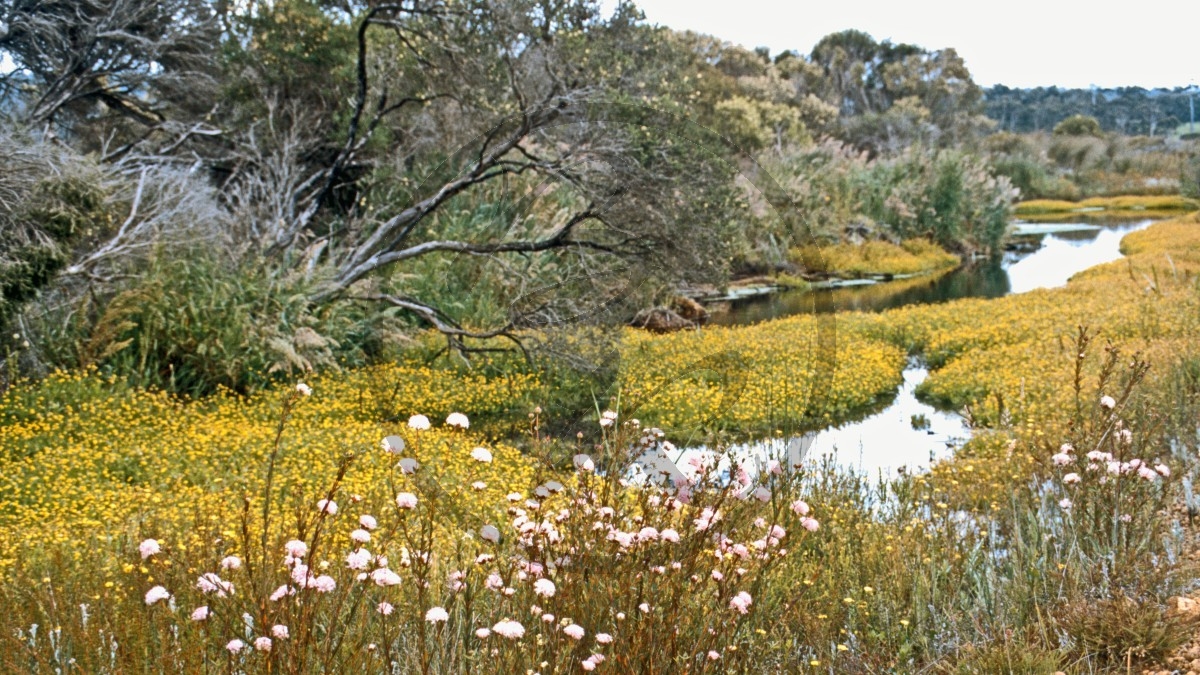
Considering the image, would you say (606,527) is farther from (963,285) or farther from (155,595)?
(963,285)

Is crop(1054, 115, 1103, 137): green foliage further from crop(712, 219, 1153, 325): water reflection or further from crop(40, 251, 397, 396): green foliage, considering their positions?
crop(40, 251, 397, 396): green foliage

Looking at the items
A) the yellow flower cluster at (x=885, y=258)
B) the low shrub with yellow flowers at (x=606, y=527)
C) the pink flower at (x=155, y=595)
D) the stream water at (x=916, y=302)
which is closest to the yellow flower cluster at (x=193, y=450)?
the low shrub with yellow flowers at (x=606, y=527)

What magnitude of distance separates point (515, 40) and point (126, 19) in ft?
15.9

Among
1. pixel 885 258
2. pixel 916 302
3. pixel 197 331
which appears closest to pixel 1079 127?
pixel 885 258

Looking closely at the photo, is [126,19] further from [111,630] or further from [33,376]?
[111,630]

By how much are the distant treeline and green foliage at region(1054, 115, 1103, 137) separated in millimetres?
1753

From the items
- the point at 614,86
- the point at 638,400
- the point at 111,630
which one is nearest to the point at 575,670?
the point at 111,630

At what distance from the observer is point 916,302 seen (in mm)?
16641

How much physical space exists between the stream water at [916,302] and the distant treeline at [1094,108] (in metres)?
28.8

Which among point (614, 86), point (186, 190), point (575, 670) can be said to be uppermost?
point (614, 86)

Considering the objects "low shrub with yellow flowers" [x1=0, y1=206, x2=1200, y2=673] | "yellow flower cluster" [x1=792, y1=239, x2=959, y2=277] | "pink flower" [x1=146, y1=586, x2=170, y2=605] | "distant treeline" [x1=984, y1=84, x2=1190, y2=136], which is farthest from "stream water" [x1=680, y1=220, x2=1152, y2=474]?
"distant treeline" [x1=984, y1=84, x2=1190, y2=136]

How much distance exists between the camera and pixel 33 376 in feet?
26.2

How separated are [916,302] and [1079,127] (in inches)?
1974

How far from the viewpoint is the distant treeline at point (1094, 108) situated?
56119mm
